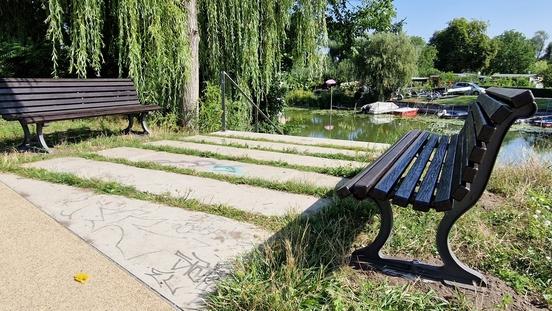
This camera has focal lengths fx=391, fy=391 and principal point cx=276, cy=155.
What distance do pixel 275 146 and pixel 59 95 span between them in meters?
3.31

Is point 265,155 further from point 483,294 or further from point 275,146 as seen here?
point 483,294

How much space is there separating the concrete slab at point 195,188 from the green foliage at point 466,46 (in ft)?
218

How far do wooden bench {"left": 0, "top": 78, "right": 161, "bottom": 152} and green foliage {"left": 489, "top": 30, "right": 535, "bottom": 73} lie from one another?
7156 cm

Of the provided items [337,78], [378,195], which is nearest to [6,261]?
[378,195]

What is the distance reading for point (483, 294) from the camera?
2.08 meters

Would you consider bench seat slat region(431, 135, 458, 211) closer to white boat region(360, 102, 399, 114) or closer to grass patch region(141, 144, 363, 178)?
grass patch region(141, 144, 363, 178)

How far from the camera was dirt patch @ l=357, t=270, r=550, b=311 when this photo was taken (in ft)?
6.52

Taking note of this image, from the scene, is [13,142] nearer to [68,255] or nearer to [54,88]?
[54,88]

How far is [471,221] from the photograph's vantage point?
9.55 feet

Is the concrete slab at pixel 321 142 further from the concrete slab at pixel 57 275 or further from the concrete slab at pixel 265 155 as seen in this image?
the concrete slab at pixel 57 275

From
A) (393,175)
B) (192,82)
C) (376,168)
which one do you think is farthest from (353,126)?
(393,175)

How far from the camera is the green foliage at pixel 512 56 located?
66188 mm

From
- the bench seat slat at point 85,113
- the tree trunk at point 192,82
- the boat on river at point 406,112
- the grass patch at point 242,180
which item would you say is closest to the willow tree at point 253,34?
the tree trunk at point 192,82

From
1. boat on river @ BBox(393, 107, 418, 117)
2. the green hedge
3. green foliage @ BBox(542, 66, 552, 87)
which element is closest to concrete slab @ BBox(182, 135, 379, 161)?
boat on river @ BBox(393, 107, 418, 117)
